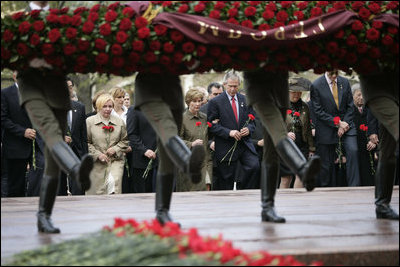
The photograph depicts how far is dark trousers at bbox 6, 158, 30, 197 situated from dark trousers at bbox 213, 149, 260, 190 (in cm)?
331

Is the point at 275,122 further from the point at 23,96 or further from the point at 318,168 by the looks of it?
the point at 23,96

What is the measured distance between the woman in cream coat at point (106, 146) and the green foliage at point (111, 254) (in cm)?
786

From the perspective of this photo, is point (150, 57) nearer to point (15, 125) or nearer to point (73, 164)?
point (73, 164)

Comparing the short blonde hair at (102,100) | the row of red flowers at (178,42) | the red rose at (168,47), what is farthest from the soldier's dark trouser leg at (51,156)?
the short blonde hair at (102,100)

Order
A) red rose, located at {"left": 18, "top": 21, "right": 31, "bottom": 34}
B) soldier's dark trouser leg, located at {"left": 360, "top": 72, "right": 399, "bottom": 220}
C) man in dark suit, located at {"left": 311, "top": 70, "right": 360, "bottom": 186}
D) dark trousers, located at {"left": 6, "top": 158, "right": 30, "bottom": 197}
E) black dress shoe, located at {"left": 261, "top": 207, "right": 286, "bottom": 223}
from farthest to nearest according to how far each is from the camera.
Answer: man in dark suit, located at {"left": 311, "top": 70, "right": 360, "bottom": 186}, dark trousers, located at {"left": 6, "top": 158, "right": 30, "bottom": 197}, black dress shoe, located at {"left": 261, "top": 207, "right": 286, "bottom": 223}, soldier's dark trouser leg, located at {"left": 360, "top": 72, "right": 399, "bottom": 220}, red rose, located at {"left": 18, "top": 21, "right": 31, "bottom": 34}

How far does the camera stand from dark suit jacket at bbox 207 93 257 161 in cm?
1541

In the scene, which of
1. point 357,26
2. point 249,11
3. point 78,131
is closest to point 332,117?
point 78,131

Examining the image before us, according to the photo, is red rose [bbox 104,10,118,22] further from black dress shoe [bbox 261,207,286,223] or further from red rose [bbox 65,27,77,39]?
black dress shoe [bbox 261,207,286,223]

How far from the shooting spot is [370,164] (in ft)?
54.5

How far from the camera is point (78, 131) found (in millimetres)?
14695

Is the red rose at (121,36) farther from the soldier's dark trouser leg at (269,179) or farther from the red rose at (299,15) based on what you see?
the soldier's dark trouser leg at (269,179)

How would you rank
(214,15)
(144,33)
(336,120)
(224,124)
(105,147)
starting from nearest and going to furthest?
1. (144,33)
2. (214,15)
3. (105,147)
4. (224,124)
5. (336,120)

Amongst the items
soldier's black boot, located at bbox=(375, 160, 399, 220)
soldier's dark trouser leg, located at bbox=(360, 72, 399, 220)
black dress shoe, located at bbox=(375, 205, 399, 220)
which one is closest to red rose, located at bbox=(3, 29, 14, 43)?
soldier's dark trouser leg, located at bbox=(360, 72, 399, 220)

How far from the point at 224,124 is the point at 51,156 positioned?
7144 mm
